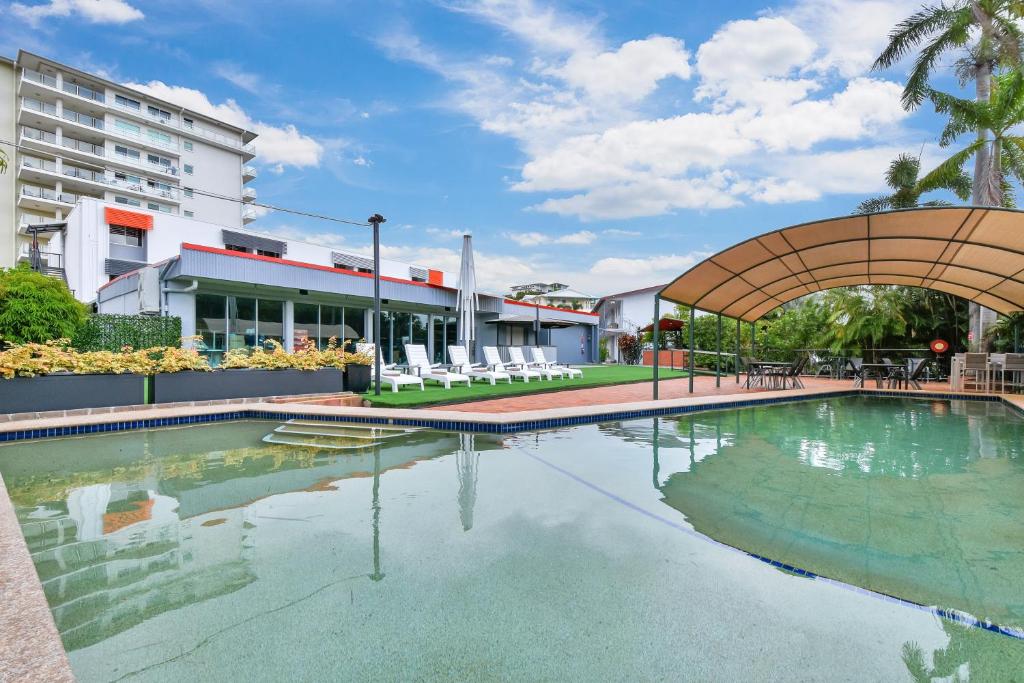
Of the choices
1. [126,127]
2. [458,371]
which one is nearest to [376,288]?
[458,371]

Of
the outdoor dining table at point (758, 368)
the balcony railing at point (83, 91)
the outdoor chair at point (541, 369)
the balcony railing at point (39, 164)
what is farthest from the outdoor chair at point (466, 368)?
the balcony railing at point (83, 91)

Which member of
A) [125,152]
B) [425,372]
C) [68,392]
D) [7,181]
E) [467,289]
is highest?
Result: [125,152]

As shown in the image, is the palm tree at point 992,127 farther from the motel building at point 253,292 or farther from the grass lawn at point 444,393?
the motel building at point 253,292

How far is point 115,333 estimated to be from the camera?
36.6 feet

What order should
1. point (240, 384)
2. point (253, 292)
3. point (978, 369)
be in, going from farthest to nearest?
point (253, 292) → point (978, 369) → point (240, 384)

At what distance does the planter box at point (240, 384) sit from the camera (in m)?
9.58

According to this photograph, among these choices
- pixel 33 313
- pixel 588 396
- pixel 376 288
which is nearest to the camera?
pixel 33 313

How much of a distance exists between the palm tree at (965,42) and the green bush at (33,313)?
23338 millimetres

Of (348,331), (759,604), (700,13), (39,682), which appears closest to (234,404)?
(348,331)

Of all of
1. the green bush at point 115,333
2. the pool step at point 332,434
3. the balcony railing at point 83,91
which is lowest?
the pool step at point 332,434

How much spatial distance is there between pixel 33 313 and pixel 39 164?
4106cm

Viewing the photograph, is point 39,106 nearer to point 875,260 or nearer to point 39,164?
point 39,164

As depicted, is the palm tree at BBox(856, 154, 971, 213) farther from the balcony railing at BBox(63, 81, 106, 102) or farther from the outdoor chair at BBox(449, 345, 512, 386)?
the balcony railing at BBox(63, 81, 106, 102)

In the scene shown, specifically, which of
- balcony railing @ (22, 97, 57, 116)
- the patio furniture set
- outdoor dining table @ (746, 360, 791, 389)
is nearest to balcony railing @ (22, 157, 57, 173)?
balcony railing @ (22, 97, 57, 116)
